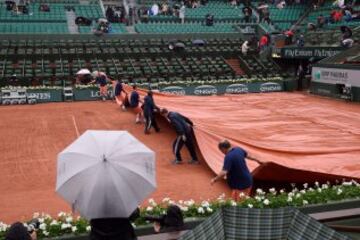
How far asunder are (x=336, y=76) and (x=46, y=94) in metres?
15.9

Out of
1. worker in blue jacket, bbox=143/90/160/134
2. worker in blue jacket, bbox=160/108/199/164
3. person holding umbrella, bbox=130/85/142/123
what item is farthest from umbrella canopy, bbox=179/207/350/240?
person holding umbrella, bbox=130/85/142/123

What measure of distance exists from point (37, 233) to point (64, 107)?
17.5 m

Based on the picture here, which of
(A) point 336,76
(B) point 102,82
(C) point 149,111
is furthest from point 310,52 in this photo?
(C) point 149,111

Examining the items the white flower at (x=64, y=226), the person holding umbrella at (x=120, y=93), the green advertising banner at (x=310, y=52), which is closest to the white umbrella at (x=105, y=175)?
the white flower at (x=64, y=226)

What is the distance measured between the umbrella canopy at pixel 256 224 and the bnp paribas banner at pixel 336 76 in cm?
2013

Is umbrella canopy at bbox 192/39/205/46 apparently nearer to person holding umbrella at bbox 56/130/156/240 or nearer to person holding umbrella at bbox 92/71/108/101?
person holding umbrella at bbox 92/71/108/101

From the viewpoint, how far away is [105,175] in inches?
153

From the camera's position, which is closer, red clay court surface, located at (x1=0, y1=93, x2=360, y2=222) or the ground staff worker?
the ground staff worker

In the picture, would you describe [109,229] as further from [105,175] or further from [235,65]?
[235,65]

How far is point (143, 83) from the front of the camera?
26.1m

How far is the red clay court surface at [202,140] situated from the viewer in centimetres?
919

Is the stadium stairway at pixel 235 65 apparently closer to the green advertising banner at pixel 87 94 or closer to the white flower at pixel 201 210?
the green advertising banner at pixel 87 94

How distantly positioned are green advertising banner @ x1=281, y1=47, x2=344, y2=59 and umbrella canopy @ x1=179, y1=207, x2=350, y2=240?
23.9 metres

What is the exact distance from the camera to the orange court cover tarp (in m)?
9.10
